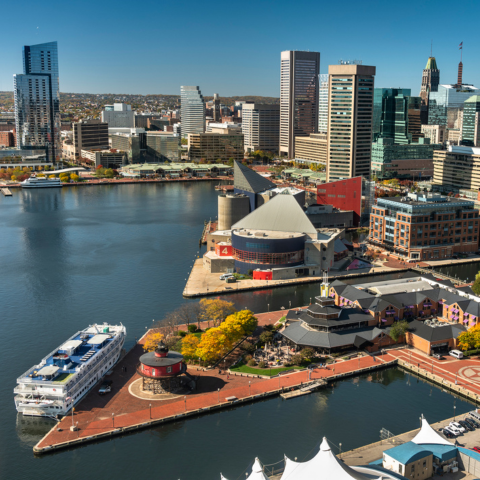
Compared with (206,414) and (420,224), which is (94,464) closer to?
(206,414)

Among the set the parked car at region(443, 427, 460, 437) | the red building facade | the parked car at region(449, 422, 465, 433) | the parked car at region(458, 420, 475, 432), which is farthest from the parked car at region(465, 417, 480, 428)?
the red building facade


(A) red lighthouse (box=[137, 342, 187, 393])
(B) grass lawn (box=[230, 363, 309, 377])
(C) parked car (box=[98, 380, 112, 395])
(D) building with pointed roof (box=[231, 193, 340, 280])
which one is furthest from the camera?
(D) building with pointed roof (box=[231, 193, 340, 280])

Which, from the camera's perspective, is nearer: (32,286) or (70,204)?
(32,286)

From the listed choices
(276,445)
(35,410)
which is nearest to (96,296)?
(35,410)

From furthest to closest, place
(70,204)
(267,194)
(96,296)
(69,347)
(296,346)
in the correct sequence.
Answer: (70,204) < (267,194) < (96,296) < (296,346) < (69,347)

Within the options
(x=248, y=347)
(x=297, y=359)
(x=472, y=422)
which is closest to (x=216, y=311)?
(x=248, y=347)

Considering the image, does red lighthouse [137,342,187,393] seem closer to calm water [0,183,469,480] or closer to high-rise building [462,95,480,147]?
calm water [0,183,469,480]
